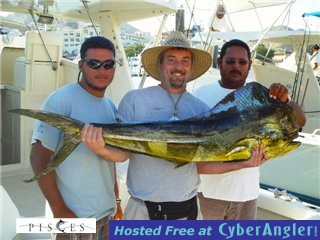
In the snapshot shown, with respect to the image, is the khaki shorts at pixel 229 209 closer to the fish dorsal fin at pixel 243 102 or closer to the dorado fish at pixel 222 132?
the dorado fish at pixel 222 132

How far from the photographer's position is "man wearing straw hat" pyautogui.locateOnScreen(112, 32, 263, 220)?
5.52 ft

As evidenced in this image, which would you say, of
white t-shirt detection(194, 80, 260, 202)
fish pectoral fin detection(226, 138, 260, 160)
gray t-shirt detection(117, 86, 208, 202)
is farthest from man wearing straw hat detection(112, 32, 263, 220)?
white t-shirt detection(194, 80, 260, 202)

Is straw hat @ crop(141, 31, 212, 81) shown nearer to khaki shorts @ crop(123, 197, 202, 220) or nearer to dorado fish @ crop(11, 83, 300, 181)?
dorado fish @ crop(11, 83, 300, 181)

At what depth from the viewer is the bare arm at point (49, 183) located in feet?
5.23

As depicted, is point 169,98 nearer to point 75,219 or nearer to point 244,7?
point 75,219

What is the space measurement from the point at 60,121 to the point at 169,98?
21.1 inches

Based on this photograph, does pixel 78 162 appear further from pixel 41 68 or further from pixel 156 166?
pixel 41 68

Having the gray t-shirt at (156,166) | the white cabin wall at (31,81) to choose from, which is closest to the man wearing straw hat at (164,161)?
the gray t-shirt at (156,166)

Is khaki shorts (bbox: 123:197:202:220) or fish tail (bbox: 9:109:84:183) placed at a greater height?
fish tail (bbox: 9:109:84:183)

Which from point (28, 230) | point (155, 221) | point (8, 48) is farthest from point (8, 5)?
point (155, 221)

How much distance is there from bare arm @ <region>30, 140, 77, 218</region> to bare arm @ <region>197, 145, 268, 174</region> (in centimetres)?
65

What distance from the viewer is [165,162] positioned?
5.52ft

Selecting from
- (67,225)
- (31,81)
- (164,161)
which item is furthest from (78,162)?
(31,81)

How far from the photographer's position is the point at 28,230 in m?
1.79
